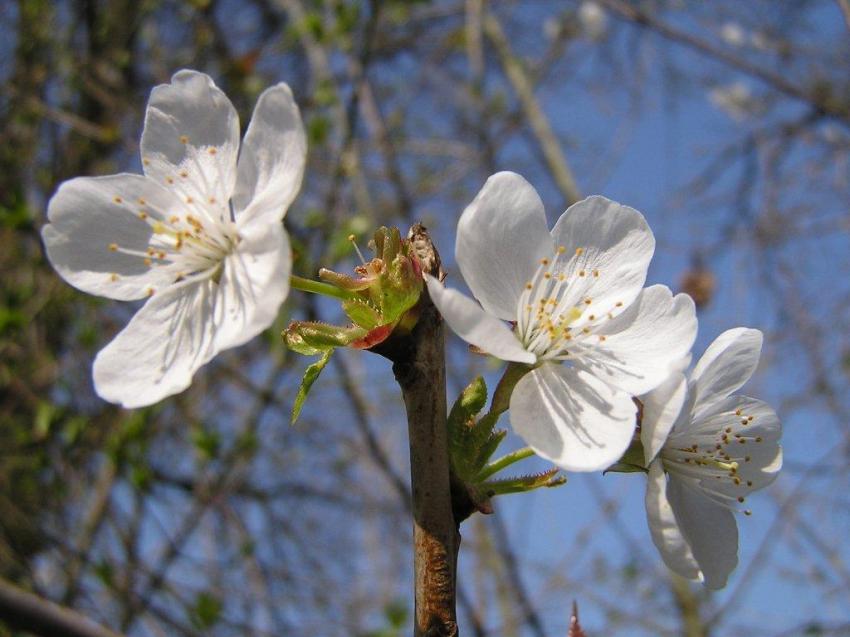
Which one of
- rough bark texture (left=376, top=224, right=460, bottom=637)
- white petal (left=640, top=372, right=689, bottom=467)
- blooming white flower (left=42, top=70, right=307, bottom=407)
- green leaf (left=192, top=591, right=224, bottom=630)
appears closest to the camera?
rough bark texture (left=376, top=224, right=460, bottom=637)

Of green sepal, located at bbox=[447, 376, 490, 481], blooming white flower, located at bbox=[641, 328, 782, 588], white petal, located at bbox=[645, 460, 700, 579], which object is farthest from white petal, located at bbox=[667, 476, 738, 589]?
green sepal, located at bbox=[447, 376, 490, 481]

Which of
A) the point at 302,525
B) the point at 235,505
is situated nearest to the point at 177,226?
the point at 235,505

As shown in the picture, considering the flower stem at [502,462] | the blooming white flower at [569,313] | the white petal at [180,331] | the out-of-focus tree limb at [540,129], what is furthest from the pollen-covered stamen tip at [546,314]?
the out-of-focus tree limb at [540,129]

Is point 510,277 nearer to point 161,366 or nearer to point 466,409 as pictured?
point 466,409

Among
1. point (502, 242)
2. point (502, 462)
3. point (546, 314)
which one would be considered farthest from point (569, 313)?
point (502, 462)

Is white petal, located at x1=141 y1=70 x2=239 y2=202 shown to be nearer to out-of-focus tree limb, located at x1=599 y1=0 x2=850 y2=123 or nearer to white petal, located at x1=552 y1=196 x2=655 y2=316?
white petal, located at x1=552 y1=196 x2=655 y2=316

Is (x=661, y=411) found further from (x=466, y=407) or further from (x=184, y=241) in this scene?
(x=184, y=241)
